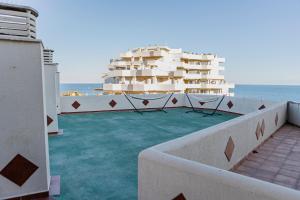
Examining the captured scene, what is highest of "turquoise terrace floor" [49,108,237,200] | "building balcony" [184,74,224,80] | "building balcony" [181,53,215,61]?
"building balcony" [181,53,215,61]

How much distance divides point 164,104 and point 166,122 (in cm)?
310

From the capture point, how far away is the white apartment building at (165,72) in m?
44.1

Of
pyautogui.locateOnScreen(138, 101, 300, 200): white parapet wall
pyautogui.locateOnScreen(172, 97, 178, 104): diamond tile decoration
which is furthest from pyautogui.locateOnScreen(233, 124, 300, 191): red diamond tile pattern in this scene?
pyautogui.locateOnScreen(172, 97, 178, 104): diamond tile decoration

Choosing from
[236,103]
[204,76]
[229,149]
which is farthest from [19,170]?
[204,76]

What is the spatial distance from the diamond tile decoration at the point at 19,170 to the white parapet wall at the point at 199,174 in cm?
131

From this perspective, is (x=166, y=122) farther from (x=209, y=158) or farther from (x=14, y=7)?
(x=14, y=7)

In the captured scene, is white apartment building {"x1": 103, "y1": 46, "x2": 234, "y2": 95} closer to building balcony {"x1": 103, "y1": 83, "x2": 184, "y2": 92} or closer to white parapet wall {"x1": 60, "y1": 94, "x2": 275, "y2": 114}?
building balcony {"x1": 103, "y1": 83, "x2": 184, "y2": 92}

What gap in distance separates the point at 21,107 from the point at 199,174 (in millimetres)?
1960

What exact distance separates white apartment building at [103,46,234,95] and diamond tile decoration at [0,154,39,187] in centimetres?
3921

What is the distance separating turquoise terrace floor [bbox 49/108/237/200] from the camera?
2686mm

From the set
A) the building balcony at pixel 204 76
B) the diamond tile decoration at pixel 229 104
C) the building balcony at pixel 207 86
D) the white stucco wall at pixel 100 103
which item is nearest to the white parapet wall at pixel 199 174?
the diamond tile decoration at pixel 229 104

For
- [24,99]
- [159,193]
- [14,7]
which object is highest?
[14,7]

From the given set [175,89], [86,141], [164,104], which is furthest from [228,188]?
[175,89]

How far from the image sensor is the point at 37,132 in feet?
7.95
